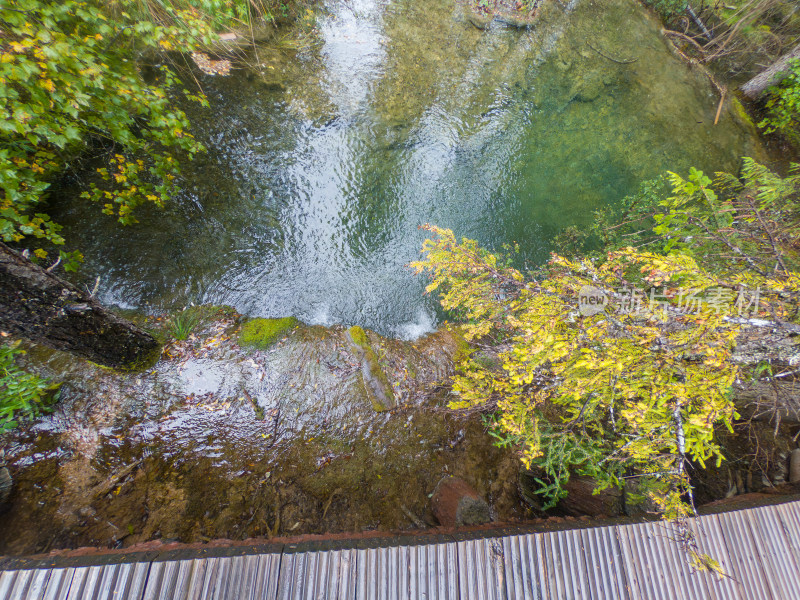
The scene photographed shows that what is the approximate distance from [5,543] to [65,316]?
235 centimetres

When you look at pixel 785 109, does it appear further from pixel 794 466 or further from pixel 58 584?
pixel 58 584

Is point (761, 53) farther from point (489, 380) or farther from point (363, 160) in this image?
point (489, 380)

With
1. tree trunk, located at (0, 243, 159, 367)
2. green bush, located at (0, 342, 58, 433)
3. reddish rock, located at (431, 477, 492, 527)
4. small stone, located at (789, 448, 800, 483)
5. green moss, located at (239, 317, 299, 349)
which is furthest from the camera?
green moss, located at (239, 317, 299, 349)

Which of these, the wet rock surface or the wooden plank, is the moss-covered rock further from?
the wooden plank

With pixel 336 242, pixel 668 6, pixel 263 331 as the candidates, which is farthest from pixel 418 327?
pixel 668 6

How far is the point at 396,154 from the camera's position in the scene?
23.1ft

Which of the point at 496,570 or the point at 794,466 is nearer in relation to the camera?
the point at 496,570

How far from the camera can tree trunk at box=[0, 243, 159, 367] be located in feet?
8.45

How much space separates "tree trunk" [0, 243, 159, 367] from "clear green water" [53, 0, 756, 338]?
1.48 meters

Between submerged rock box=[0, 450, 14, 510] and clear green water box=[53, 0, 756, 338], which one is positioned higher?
clear green water box=[53, 0, 756, 338]

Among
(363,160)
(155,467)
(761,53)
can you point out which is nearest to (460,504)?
(155,467)

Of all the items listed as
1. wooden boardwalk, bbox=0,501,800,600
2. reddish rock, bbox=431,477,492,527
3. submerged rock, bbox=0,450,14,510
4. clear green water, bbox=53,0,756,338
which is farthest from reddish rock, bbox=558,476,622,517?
A: submerged rock, bbox=0,450,14,510

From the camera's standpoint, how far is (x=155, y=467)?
3.80 metres

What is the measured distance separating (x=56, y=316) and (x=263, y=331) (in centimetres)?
247
